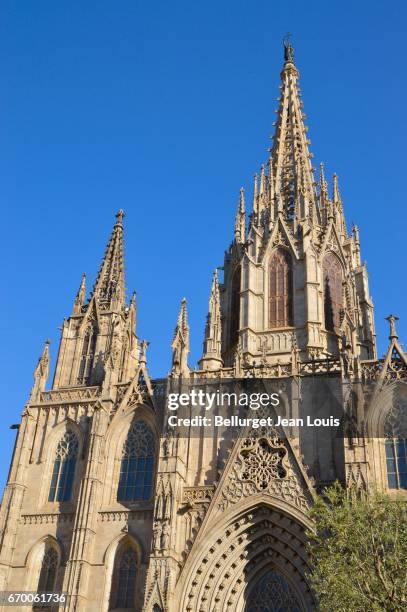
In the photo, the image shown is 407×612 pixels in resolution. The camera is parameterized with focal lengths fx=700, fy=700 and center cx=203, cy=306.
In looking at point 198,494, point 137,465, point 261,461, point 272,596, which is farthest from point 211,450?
point 272,596

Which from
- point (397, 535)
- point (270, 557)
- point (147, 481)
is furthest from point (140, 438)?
point (397, 535)

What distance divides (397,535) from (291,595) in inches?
378

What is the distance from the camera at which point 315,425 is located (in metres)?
29.4

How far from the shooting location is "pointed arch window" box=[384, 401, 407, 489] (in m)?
27.4

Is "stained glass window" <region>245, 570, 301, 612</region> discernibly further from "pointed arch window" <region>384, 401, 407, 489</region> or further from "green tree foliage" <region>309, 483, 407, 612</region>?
"green tree foliage" <region>309, 483, 407, 612</region>

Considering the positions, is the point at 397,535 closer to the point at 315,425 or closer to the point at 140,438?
the point at 315,425

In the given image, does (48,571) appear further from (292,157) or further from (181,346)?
(292,157)

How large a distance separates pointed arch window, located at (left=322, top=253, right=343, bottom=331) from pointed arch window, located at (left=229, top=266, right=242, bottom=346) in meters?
4.78

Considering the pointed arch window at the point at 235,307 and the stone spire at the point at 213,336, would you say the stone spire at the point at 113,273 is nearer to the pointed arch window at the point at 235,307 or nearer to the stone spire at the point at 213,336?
the stone spire at the point at 213,336

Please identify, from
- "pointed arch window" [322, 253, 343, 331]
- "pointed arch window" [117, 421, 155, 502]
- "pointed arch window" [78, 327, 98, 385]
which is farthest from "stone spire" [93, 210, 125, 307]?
"pointed arch window" [322, 253, 343, 331]

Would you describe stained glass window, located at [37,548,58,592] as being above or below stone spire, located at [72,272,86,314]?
below

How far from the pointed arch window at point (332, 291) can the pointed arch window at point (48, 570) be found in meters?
17.2

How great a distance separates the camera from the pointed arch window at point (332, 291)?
120 ft

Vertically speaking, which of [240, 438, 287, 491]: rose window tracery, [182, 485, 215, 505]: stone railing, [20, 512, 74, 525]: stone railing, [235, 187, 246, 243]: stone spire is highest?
[235, 187, 246, 243]: stone spire
